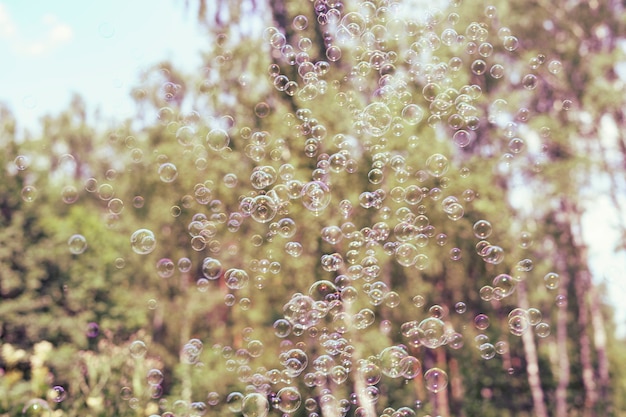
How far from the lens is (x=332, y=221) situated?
8102 millimetres

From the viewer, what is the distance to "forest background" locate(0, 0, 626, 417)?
571cm

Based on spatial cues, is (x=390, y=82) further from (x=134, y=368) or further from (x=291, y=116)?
(x=134, y=368)

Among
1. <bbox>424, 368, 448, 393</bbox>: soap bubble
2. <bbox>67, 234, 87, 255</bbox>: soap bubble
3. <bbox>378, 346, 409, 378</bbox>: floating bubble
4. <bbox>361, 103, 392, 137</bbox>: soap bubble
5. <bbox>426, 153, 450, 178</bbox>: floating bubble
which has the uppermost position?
<bbox>361, 103, 392, 137</bbox>: soap bubble

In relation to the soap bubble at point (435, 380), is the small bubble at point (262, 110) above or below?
above

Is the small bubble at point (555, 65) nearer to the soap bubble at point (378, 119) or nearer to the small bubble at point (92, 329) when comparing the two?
the soap bubble at point (378, 119)

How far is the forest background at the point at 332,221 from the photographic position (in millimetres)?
5715

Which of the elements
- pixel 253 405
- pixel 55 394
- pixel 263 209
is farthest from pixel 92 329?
pixel 253 405

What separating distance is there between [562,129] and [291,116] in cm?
502

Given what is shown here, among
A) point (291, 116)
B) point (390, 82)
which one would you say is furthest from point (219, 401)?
point (390, 82)

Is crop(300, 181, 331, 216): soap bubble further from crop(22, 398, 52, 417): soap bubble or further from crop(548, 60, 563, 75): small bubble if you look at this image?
crop(548, 60, 563, 75): small bubble

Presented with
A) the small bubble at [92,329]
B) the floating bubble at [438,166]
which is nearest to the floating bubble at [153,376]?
Result: the floating bubble at [438,166]

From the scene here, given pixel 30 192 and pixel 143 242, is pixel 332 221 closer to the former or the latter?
pixel 143 242

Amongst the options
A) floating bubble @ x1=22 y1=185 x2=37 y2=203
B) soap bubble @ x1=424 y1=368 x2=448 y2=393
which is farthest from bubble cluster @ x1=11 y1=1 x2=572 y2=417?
floating bubble @ x1=22 y1=185 x2=37 y2=203

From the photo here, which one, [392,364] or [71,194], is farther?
[71,194]
